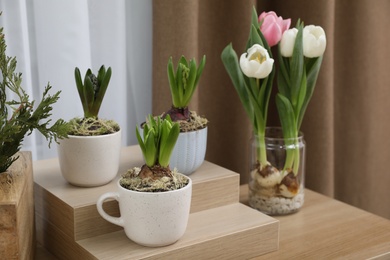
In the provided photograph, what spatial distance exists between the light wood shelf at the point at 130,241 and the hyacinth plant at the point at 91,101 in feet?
0.31

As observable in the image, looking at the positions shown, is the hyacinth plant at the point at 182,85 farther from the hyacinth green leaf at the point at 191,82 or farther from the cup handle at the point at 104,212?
the cup handle at the point at 104,212

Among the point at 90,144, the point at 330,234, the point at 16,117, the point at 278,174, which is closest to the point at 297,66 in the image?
the point at 278,174

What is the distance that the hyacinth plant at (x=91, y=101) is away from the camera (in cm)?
101

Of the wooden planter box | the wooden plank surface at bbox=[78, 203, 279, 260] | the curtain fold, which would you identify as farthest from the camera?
the curtain fold

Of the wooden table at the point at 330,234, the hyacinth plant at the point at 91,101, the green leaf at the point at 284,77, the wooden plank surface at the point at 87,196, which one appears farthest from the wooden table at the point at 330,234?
the hyacinth plant at the point at 91,101

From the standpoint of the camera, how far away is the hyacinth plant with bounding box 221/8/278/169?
3.66 ft

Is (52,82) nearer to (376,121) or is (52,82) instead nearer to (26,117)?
(26,117)

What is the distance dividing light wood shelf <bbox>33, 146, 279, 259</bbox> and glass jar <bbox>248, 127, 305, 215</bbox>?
101 millimetres

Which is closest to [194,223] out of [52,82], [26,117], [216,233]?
[216,233]

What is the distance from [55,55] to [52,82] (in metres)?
0.06

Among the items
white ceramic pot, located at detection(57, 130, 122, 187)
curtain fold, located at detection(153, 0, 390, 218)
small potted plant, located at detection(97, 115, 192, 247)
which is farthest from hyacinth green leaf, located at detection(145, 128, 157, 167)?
curtain fold, located at detection(153, 0, 390, 218)

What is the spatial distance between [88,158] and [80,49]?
38cm

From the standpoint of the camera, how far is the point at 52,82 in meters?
1.31

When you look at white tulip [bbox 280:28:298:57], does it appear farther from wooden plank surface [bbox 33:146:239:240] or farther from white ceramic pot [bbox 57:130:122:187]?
white ceramic pot [bbox 57:130:122:187]
